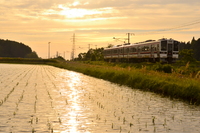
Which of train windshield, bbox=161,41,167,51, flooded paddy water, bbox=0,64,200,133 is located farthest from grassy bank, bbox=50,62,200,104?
train windshield, bbox=161,41,167,51

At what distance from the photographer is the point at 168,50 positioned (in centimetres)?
3753

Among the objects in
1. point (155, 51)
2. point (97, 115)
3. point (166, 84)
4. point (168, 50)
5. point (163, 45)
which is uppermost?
point (163, 45)

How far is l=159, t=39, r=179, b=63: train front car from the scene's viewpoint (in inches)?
1451

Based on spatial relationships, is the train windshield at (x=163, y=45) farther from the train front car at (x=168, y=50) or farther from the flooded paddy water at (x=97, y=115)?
the flooded paddy water at (x=97, y=115)

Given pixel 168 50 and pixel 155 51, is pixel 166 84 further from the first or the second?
pixel 168 50

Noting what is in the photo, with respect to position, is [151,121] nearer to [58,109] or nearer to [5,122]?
[58,109]

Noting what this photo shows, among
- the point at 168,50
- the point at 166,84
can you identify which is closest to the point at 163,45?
the point at 168,50

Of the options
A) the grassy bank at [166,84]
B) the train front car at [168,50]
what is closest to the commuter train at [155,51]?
the train front car at [168,50]

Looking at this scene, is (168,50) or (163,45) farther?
(168,50)

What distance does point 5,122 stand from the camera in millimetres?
8094

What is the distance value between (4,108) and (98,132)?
4.23m

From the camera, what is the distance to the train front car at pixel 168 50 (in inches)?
1451

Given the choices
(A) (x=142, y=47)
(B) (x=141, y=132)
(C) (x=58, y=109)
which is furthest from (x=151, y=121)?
(A) (x=142, y=47)

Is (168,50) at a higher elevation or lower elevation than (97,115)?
higher
